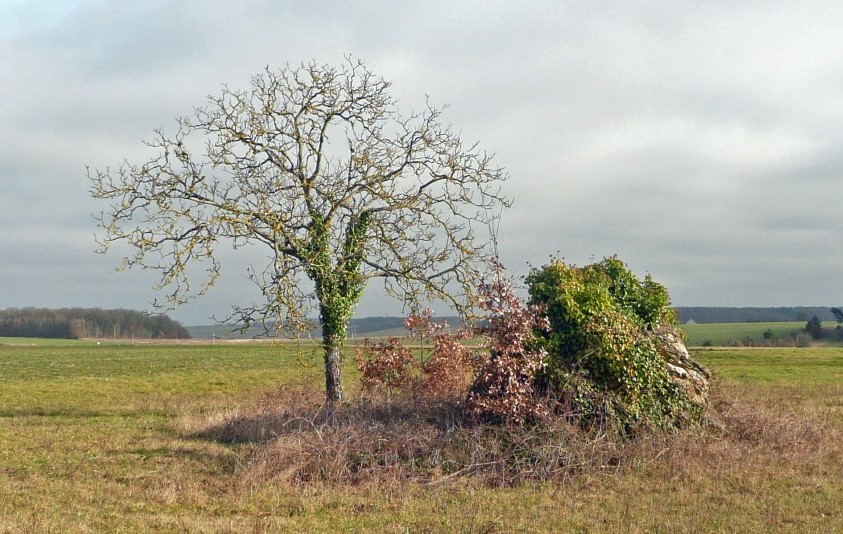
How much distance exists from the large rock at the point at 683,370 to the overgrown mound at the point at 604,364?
3cm

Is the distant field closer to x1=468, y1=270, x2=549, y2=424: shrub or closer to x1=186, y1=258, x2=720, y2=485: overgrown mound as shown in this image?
x1=186, y1=258, x2=720, y2=485: overgrown mound

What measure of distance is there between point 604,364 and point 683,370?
2.52 m

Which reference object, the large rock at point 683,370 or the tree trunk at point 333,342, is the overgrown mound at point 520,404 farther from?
the tree trunk at point 333,342

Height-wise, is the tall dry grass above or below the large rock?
below

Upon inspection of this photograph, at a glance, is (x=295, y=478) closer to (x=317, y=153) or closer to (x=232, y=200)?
→ (x=232, y=200)

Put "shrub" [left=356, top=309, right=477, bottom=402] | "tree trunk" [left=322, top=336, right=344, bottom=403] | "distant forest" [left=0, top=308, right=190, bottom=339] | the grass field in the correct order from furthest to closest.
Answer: "distant forest" [left=0, top=308, right=190, bottom=339] → "tree trunk" [left=322, top=336, right=344, bottom=403] → "shrub" [left=356, top=309, right=477, bottom=402] → the grass field

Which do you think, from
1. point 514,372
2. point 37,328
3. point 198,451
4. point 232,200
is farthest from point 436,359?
point 37,328

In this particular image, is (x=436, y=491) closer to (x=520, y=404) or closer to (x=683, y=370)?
(x=520, y=404)

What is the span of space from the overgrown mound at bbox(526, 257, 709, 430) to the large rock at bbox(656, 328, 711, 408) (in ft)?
0.10

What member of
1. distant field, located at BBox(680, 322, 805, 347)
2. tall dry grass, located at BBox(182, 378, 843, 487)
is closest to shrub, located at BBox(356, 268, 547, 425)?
tall dry grass, located at BBox(182, 378, 843, 487)

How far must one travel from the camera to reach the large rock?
53.0 feet

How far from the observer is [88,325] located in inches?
5807

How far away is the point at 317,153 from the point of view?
22.6 meters

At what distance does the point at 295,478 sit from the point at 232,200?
418 inches
